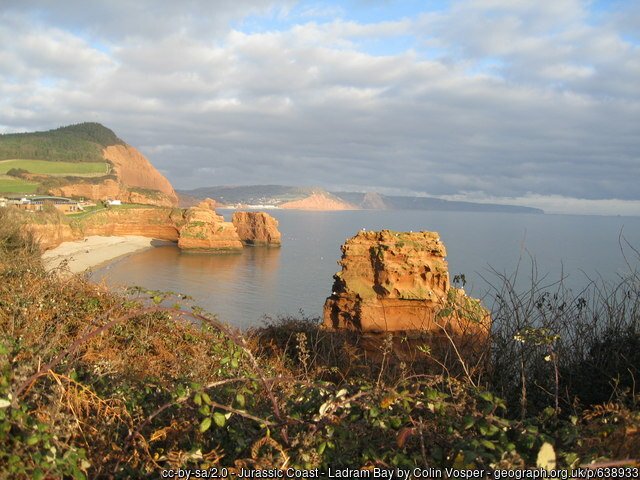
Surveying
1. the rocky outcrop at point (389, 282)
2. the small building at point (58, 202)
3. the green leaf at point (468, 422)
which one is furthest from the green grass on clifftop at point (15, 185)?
the green leaf at point (468, 422)

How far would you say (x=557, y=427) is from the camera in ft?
10.2

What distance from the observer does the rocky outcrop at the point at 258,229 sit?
82438mm

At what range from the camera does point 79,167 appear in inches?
5133

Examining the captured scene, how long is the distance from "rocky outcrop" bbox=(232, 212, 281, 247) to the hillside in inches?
1321

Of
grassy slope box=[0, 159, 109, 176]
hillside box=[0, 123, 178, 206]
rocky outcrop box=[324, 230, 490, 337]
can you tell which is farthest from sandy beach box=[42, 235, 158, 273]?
grassy slope box=[0, 159, 109, 176]

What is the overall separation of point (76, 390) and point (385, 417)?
5.91 feet

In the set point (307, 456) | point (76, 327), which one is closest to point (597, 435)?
point (307, 456)

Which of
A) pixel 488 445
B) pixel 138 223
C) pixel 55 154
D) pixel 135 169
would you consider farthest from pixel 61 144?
pixel 488 445

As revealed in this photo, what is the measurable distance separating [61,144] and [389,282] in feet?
570

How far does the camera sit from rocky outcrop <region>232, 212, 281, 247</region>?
270ft

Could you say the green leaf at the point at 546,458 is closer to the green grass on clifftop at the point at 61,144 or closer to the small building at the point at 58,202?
the small building at the point at 58,202

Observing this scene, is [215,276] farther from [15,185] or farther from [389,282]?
[15,185]

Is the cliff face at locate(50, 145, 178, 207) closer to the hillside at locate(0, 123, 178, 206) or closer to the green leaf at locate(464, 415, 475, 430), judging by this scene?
the hillside at locate(0, 123, 178, 206)

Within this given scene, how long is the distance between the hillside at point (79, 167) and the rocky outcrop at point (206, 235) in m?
40.1
